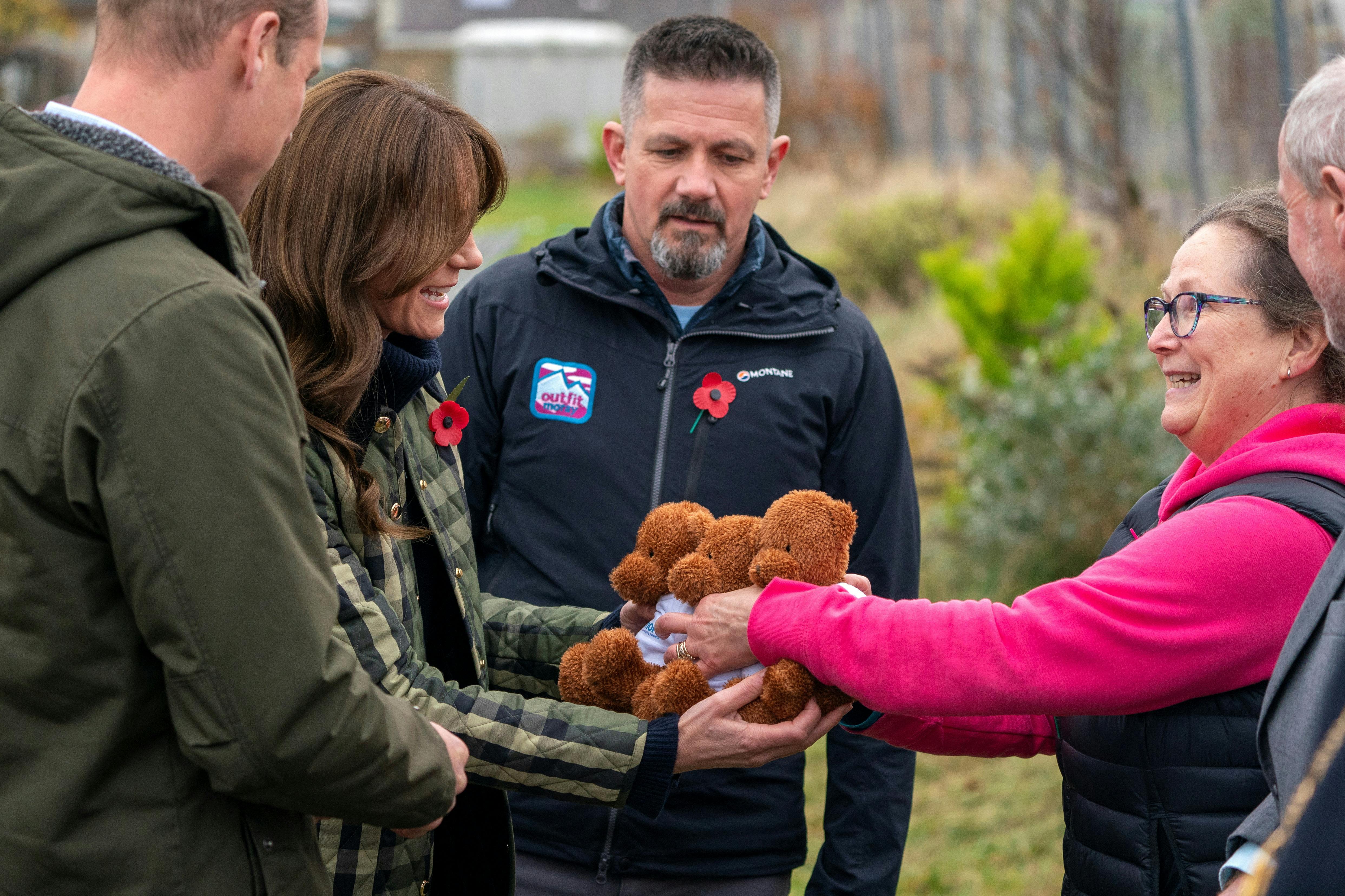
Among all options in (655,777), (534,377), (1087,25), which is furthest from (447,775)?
(1087,25)

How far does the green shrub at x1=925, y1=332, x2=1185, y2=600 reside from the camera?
666 centimetres

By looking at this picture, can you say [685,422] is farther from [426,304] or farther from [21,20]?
[21,20]

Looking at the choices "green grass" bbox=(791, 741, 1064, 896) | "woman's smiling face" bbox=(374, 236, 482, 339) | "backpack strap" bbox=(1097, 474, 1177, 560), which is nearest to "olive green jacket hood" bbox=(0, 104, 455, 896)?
"woman's smiling face" bbox=(374, 236, 482, 339)

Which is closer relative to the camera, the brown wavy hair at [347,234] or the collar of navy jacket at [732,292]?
the brown wavy hair at [347,234]

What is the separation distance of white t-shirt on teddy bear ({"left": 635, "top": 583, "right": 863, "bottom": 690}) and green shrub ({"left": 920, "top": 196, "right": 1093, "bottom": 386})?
5.36 meters

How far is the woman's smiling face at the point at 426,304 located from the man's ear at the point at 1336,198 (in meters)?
1.53

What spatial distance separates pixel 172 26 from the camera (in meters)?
1.70

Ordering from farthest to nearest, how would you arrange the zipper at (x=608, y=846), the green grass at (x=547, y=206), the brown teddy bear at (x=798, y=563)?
the green grass at (x=547, y=206) → the zipper at (x=608, y=846) → the brown teddy bear at (x=798, y=563)

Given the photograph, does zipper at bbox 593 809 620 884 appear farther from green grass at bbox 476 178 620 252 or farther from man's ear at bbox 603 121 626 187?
green grass at bbox 476 178 620 252

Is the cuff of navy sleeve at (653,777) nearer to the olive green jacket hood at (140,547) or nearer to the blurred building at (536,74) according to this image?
the olive green jacket hood at (140,547)

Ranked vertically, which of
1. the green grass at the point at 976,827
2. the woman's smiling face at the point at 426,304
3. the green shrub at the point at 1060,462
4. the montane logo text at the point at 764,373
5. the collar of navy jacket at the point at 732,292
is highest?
the woman's smiling face at the point at 426,304

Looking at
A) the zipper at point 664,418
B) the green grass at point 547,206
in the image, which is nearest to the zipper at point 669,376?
the zipper at point 664,418

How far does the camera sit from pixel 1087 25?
34.7 feet

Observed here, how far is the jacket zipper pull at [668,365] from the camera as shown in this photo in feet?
10.4
